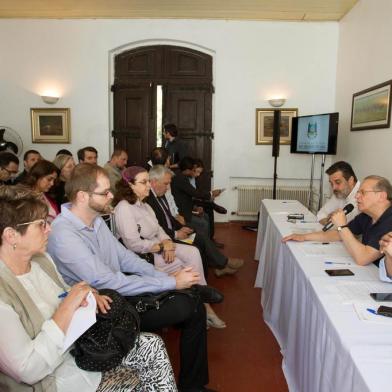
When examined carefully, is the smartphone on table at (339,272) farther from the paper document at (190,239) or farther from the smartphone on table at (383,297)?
the paper document at (190,239)

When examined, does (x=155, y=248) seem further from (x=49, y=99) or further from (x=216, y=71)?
(x=49, y=99)

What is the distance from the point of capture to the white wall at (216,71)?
6133 mm

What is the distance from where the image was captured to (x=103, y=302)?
5.18 feet

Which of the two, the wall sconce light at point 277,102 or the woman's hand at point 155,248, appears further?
the wall sconce light at point 277,102

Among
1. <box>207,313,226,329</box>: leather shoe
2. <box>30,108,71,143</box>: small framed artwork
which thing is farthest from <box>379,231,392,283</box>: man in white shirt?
<box>30,108,71,143</box>: small framed artwork

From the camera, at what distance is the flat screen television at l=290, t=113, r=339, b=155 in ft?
17.1

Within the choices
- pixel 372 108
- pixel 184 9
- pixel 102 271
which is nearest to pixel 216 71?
pixel 184 9

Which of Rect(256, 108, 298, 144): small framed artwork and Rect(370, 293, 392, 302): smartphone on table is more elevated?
Rect(256, 108, 298, 144): small framed artwork

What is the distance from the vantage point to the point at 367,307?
1.54 m

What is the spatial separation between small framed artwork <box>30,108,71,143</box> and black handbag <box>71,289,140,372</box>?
5406 mm

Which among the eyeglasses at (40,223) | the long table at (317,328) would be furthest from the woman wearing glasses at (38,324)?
the long table at (317,328)

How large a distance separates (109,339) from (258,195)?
17.2 ft

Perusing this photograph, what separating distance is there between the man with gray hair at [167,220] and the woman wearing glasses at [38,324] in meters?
1.65

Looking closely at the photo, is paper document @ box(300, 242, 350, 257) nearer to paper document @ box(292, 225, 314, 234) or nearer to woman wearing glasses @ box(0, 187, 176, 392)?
→ paper document @ box(292, 225, 314, 234)
